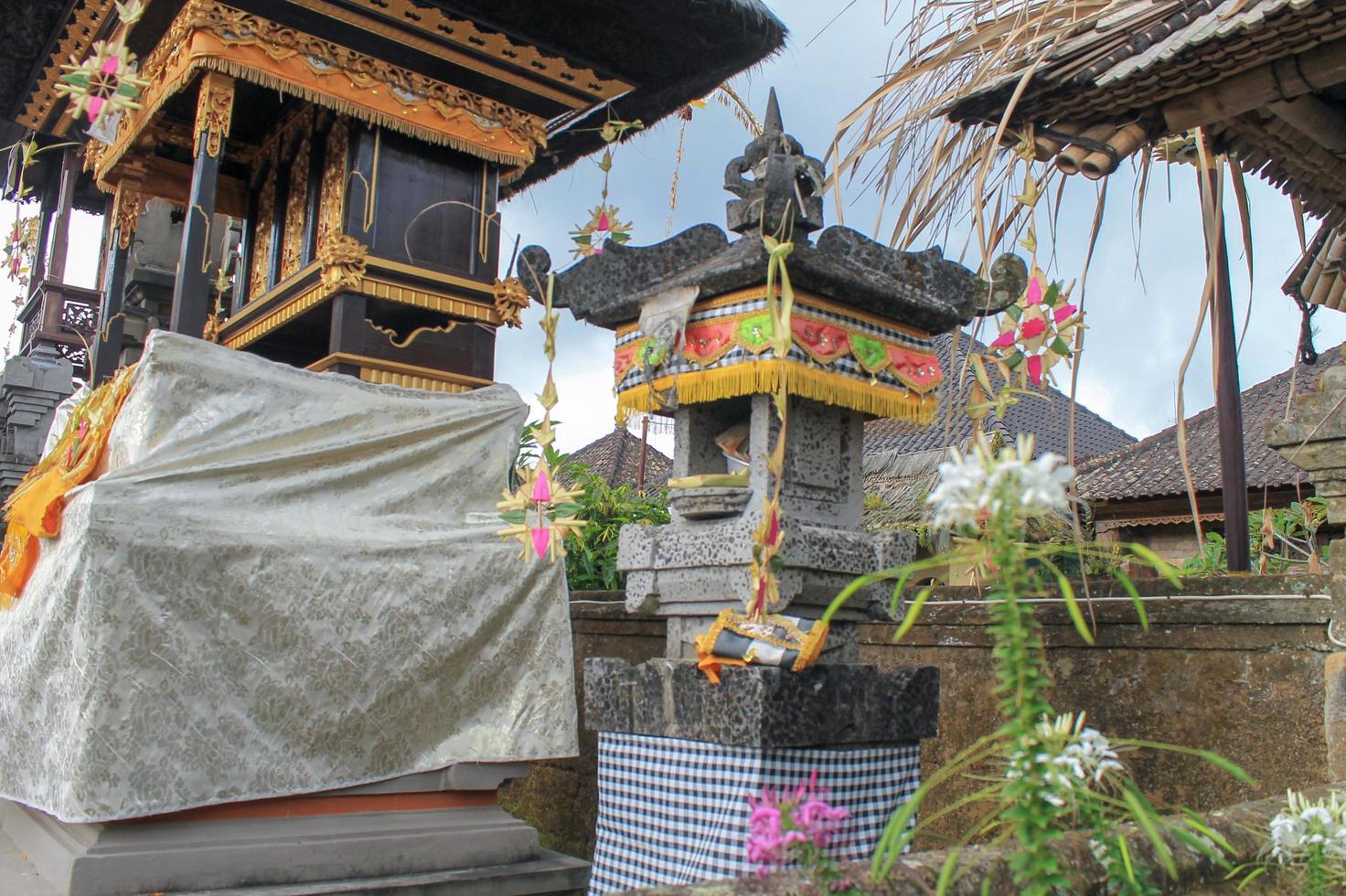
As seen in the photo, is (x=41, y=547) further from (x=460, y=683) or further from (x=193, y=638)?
(x=460, y=683)

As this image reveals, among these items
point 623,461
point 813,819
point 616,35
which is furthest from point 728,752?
point 623,461

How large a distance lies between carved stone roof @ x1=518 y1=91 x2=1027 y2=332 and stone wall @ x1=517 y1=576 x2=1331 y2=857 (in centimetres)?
150

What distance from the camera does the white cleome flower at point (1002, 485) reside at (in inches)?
63.0

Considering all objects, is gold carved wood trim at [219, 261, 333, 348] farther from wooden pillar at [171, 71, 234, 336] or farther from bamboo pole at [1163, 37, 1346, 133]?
bamboo pole at [1163, 37, 1346, 133]

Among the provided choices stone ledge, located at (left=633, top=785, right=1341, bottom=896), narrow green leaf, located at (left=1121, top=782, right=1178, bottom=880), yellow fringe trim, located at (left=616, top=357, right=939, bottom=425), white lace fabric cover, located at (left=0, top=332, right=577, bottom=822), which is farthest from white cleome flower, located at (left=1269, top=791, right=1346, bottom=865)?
white lace fabric cover, located at (left=0, top=332, right=577, bottom=822)

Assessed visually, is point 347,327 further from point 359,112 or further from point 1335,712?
point 1335,712

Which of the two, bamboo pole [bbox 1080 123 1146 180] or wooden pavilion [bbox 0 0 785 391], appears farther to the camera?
wooden pavilion [bbox 0 0 785 391]

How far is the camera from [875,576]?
1.73m

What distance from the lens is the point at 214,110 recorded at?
19.6ft

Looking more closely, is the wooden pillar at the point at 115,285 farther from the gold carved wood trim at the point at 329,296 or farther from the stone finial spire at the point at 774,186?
the stone finial spire at the point at 774,186

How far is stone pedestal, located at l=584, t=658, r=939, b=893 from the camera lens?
12.3 ft

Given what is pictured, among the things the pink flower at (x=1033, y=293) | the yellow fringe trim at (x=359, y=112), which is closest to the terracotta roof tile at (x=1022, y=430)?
the yellow fringe trim at (x=359, y=112)

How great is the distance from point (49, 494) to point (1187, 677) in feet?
16.0

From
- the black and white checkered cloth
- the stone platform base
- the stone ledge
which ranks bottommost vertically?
the stone platform base
